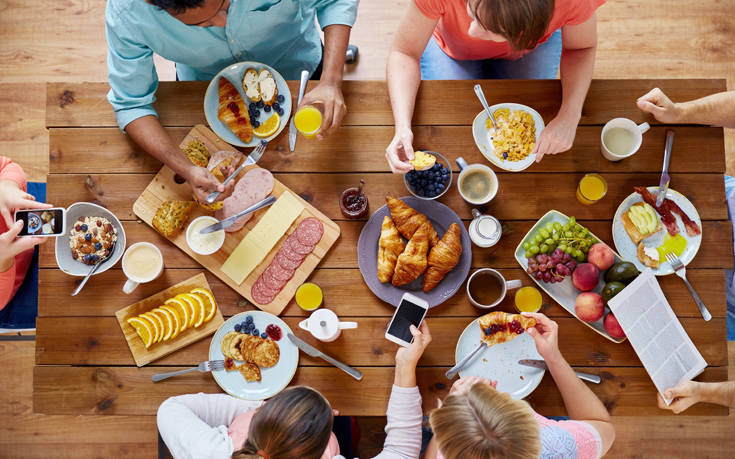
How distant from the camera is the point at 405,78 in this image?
6.66 ft

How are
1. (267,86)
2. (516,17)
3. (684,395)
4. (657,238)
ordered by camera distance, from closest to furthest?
1. (516,17)
2. (684,395)
3. (657,238)
4. (267,86)

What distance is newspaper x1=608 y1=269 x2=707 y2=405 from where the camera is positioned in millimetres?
1865

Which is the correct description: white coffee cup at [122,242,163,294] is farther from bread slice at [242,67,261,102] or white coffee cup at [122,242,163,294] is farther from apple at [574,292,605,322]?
apple at [574,292,605,322]

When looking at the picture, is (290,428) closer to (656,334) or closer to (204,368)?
(204,368)

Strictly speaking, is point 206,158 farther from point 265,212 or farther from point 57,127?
point 57,127

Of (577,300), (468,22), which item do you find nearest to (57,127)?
(468,22)

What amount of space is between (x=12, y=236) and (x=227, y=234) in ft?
2.66

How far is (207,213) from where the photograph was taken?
2.05 metres

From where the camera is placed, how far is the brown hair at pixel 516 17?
1.54m

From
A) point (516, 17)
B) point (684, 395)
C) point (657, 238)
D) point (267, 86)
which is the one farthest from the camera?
point (267, 86)

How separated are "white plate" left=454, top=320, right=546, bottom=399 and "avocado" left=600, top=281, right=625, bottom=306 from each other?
0.33m

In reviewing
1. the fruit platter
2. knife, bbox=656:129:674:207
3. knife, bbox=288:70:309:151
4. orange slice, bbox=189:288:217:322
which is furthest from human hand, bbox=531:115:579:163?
orange slice, bbox=189:288:217:322

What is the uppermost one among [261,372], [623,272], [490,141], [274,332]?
[490,141]

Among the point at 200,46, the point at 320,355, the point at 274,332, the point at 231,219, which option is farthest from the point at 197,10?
the point at 320,355
